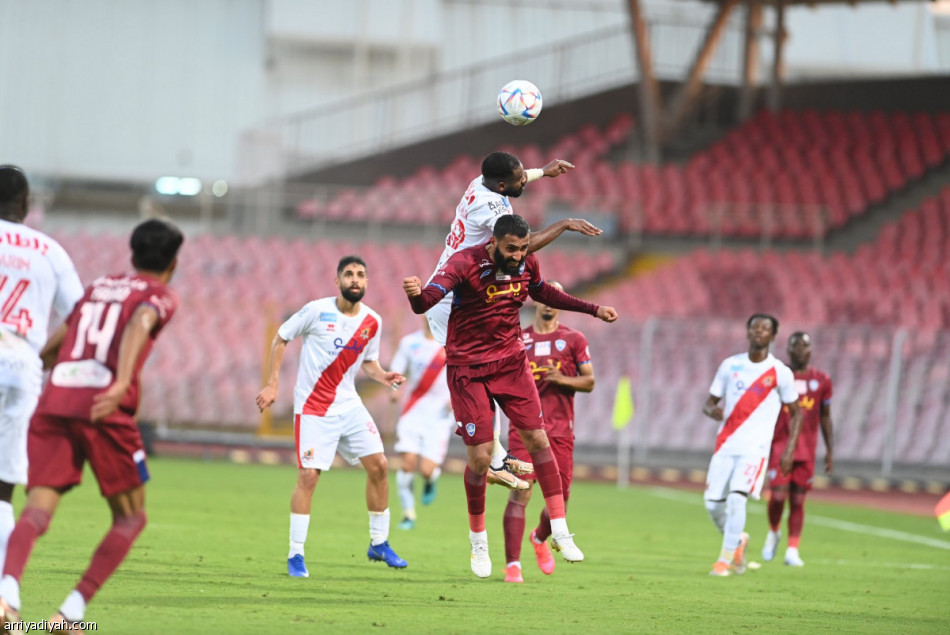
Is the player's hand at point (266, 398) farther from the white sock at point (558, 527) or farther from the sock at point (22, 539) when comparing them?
the sock at point (22, 539)

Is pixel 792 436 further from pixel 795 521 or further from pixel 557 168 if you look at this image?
pixel 557 168

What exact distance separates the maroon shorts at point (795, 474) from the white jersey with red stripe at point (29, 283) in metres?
8.07

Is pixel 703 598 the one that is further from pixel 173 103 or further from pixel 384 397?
pixel 173 103

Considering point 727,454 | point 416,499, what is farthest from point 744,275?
point 727,454

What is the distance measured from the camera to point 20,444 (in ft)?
21.0

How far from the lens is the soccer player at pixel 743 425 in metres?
11.1

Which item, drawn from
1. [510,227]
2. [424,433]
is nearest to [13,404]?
[510,227]

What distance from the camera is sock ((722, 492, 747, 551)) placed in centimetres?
1101

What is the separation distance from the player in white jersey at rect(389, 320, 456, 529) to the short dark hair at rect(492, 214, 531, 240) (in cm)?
600

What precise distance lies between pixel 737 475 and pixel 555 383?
204 cm

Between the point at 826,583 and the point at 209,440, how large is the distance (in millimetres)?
14600

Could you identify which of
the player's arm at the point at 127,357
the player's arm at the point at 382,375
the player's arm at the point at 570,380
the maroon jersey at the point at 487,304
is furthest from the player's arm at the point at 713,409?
the player's arm at the point at 127,357

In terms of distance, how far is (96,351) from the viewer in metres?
5.96

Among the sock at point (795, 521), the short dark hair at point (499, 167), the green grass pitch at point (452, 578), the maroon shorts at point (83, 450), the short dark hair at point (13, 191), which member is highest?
the short dark hair at point (499, 167)
